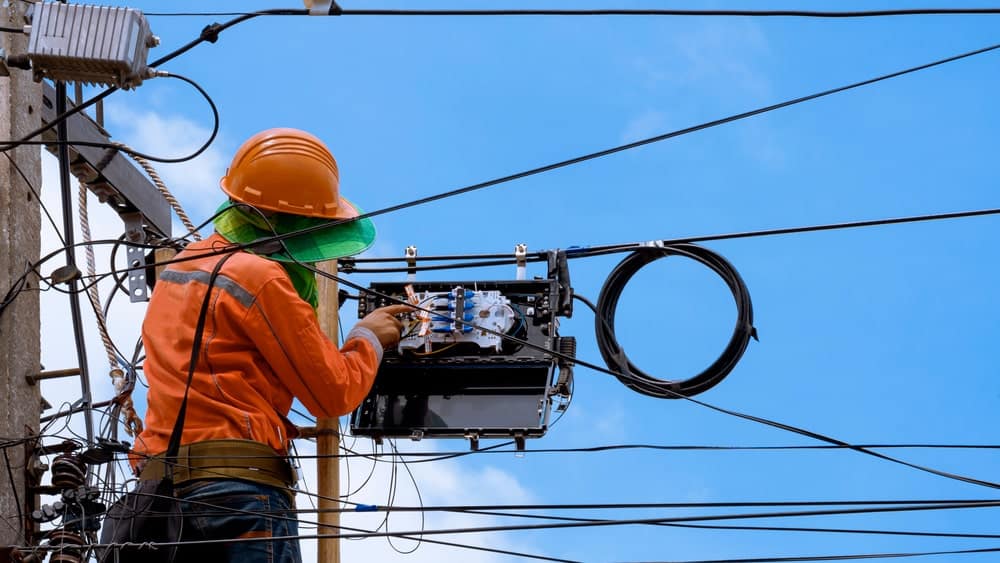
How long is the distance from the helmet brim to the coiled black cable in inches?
50.1

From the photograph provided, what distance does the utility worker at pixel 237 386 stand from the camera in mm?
7773

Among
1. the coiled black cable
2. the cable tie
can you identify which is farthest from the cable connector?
the coiled black cable

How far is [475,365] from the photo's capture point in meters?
8.59

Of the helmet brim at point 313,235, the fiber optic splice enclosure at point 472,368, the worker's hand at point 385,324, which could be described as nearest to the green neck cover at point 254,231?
the helmet brim at point 313,235

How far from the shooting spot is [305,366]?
7.88m

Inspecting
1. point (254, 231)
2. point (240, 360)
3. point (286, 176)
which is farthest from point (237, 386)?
point (286, 176)

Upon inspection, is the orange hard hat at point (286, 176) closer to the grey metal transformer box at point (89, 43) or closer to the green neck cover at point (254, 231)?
the green neck cover at point (254, 231)

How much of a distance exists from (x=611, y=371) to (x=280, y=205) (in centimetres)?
186

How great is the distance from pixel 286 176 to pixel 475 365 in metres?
1.35

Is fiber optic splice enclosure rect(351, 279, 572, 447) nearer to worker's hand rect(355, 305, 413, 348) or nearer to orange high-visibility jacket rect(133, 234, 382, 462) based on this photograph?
worker's hand rect(355, 305, 413, 348)

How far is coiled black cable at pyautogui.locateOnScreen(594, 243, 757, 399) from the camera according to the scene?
8.44 meters

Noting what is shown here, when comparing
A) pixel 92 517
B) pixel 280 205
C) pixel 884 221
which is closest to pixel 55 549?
pixel 92 517

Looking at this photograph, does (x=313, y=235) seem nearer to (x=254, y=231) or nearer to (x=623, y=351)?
(x=254, y=231)

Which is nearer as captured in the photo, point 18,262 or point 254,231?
point 254,231
